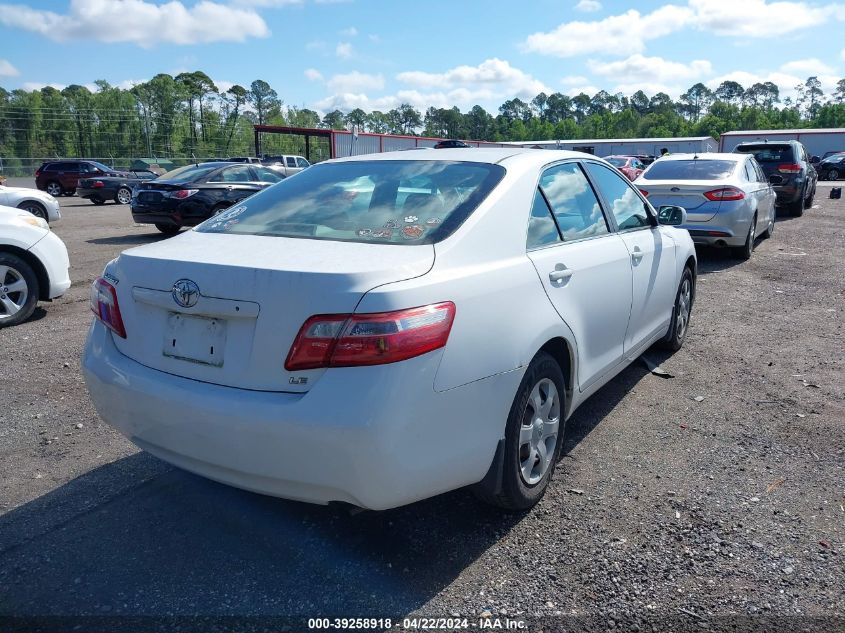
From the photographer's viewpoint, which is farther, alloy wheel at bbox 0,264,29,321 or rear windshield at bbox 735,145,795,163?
rear windshield at bbox 735,145,795,163

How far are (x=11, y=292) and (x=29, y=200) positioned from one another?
28.0 ft

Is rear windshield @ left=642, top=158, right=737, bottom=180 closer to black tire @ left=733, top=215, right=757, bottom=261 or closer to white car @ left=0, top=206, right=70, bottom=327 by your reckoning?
black tire @ left=733, top=215, right=757, bottom=261

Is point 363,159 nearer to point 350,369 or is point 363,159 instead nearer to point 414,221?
point 414,221

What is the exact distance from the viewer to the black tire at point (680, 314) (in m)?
5.50

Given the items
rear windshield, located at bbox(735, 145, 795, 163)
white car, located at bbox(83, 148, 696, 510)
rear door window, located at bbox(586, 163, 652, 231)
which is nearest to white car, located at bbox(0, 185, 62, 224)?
white car, located at bbox(83, 148, 696, 510)

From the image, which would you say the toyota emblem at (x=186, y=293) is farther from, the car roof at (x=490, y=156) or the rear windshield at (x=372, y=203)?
the car roof at (x=490, y=156)

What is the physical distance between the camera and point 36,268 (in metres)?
6.82

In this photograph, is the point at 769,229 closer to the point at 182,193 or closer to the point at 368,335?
the point at 182,193

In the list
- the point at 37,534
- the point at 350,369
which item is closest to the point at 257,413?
the point at 350,369

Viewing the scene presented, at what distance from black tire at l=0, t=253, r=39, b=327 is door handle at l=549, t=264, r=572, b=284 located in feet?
19.0

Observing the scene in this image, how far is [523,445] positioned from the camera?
3086 mm

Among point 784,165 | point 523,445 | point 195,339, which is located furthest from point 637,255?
point 784,165

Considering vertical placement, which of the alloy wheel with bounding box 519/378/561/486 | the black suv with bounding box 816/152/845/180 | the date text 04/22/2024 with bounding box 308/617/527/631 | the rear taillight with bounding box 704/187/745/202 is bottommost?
the date text 04/22/2024 with bounding box 308/617/527/631

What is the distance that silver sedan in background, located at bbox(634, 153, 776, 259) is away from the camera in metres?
9.59
